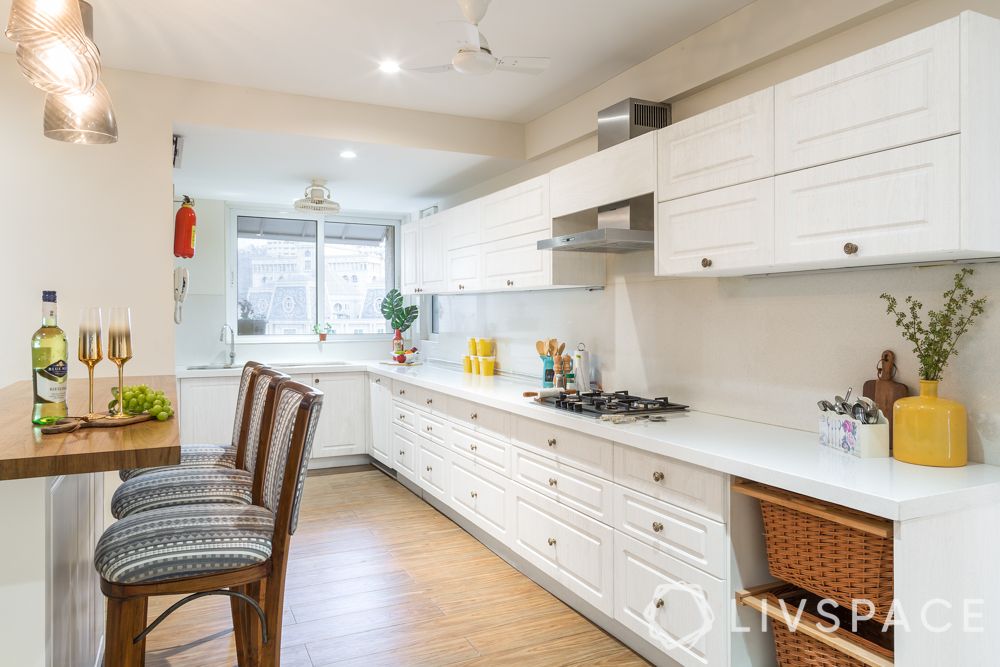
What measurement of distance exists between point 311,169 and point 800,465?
3.89 m

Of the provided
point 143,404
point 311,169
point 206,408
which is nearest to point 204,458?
point 143,404

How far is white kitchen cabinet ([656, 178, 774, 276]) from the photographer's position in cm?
225

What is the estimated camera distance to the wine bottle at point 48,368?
67.8 inches

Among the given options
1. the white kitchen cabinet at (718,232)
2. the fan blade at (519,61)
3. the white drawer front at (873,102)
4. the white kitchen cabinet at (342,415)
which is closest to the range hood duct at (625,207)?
the white kitchen cabinet at (718,232)

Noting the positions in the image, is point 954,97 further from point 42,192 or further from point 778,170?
point 42,192

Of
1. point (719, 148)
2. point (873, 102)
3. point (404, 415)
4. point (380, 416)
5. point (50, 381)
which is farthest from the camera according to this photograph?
point (380, 416)

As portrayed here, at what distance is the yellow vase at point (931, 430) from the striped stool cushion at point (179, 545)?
188 cm

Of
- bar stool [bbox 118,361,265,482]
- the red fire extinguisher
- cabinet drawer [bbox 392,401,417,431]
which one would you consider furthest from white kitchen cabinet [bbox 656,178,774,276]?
the red fire extinguisher

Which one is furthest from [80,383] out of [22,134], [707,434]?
[707,434]

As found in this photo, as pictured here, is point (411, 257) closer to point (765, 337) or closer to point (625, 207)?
point (625, 207)

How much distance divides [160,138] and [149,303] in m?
0.89

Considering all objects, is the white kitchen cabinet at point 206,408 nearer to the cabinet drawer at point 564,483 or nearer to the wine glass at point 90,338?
the cabinet drawer at point 564,483

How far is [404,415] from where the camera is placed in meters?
4.85

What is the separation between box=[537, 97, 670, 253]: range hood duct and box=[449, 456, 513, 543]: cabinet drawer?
1.30m
